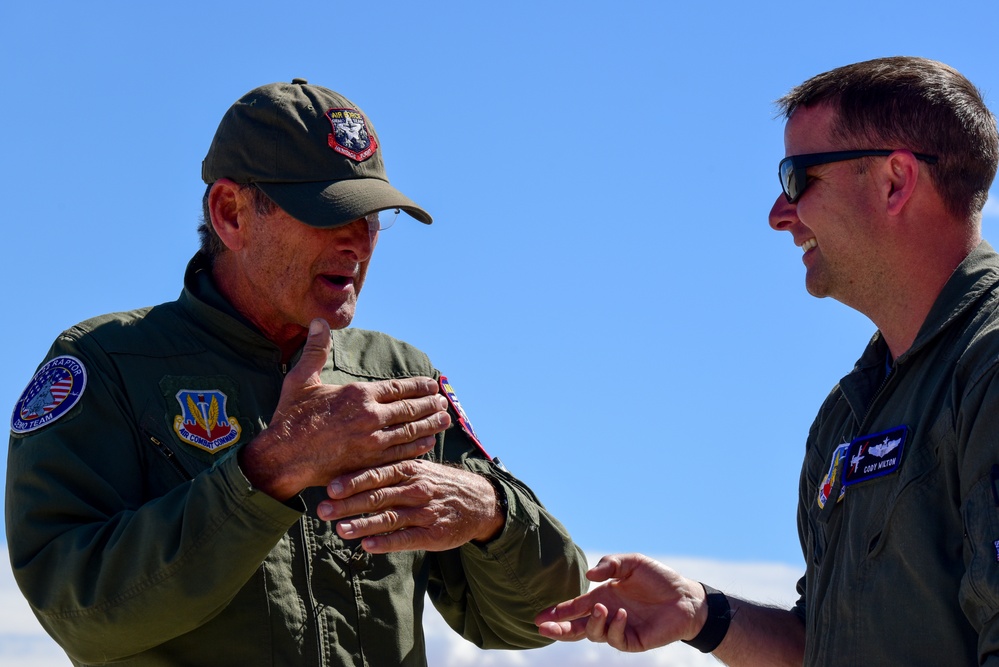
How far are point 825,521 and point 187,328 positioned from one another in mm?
2488

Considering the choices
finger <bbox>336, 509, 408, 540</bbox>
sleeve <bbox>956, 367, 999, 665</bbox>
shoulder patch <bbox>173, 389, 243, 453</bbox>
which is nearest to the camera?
sleeve <bbox>956, 367, 999, 665</bbox>

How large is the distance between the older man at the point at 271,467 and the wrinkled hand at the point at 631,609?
0.15 m

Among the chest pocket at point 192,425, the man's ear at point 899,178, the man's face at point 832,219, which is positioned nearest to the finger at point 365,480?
the chest pocket at point 192,425

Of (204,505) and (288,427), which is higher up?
(288,427)

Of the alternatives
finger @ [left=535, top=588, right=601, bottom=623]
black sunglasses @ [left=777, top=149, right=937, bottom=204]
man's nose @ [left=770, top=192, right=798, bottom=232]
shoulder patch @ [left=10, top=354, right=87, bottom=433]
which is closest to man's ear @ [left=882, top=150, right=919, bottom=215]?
black sunglasses @ [left=777, top=149, right=937, bottom=204]

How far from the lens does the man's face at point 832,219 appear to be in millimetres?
4467

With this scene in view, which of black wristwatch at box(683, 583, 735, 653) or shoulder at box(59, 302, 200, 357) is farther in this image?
black wristwatch at box(683, 583, 735, 653)

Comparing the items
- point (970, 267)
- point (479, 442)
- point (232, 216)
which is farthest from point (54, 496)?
point (970, 267)

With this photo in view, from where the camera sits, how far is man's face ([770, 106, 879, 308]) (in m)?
4.47

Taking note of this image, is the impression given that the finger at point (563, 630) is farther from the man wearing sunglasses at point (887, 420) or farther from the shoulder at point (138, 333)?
the shoulder at point (138, 333)

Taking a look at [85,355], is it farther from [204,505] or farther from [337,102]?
[337,102]

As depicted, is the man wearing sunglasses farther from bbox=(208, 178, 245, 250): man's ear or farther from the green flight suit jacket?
bbox=(208, 178, 245, 250): man's ear

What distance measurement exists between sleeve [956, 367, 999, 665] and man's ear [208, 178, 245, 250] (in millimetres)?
2795

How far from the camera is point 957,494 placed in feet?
12.2
